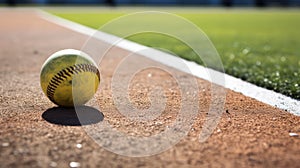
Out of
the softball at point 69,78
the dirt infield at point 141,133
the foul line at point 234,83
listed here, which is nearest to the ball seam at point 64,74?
the softball at point 69,78

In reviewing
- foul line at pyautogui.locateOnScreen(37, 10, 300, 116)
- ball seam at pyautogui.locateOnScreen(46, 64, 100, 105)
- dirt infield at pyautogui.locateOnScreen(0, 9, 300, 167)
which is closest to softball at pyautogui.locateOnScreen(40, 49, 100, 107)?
ball seam at pyautogui.locateOnScreen(46, 64, 100, 105)

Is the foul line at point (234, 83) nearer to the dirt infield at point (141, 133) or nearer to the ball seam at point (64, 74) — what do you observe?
the dirt infield at point (141, 133)

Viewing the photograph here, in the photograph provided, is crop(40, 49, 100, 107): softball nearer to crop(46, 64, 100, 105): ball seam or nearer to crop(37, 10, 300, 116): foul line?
crop(46, 64, 100, 105): ball seam

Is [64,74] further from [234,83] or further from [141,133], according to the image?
[234,83]

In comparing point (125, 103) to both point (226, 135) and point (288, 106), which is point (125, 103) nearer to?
point (226, 135)

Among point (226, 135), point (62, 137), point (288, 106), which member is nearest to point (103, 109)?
point (62, 137)

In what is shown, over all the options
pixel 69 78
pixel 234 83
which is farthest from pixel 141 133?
pixel 234 83
